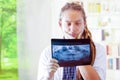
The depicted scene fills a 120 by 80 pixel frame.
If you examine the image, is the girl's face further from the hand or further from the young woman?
the hand

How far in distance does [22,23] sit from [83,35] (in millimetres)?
805

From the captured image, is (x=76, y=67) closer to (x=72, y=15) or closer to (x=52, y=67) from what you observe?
(x=52, y=67)

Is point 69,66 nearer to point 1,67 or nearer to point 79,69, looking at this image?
point 79,69

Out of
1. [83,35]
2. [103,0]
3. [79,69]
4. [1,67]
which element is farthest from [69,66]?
[1,67]

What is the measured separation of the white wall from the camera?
6.30ft

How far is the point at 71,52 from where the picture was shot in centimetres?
121

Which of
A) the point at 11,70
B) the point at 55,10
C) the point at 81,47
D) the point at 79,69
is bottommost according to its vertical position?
the point at 11,70

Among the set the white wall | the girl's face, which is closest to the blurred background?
the white wall

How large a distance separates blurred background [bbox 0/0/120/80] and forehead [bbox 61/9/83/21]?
51 centimetres

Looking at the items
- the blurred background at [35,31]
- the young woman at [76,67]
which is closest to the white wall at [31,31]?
the blurred background at [35,31]

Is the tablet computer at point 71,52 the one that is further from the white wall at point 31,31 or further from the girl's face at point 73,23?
the white wall at point 31,31

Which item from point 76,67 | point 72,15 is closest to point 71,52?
point 76,67

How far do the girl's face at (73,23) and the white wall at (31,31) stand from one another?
2.22 ft

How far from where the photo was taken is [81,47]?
121 cm
